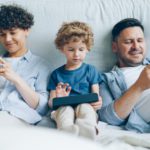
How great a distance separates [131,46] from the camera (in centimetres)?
126

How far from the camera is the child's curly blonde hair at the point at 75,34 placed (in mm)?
1161

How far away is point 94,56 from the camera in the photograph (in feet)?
4.29

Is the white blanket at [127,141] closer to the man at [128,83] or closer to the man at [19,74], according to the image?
the man at [128,83]

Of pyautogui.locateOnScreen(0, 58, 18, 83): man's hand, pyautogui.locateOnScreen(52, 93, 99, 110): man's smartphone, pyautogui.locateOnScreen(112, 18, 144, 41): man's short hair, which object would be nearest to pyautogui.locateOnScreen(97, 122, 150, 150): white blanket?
pyautogui.locateOnScreen(52, 93, 99, 110): man's smartphone

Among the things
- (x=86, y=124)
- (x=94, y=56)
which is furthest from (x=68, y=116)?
(x=94, y=56)

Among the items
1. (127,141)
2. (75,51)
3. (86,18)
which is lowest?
(127,141)

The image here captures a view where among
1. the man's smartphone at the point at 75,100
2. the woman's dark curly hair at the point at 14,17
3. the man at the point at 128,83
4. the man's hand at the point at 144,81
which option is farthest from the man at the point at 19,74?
the man's hand at the point at 144,81

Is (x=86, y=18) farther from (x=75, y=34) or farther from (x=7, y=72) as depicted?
(x=7, y=72)

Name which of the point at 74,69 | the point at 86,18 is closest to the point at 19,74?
the point at 74,69

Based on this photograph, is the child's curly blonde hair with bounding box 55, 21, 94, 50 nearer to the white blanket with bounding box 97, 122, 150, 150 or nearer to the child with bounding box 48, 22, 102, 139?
the child with bounding box 48, 22, 102, 139

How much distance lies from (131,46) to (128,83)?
17cm

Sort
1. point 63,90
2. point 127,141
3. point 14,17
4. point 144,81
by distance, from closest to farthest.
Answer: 1. point 127,141
2. point 144,81
3. point 63,90
4. point 14,17

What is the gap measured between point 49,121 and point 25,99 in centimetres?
13

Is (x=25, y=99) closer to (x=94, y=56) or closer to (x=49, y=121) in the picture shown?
(x=49, y=121)
